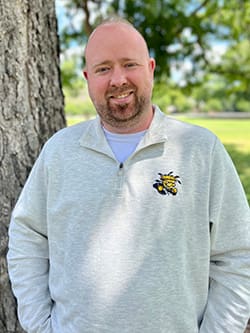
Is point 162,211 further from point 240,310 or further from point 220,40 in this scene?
point 220,40

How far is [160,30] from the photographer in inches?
326

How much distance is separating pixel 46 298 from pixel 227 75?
33.8 feet

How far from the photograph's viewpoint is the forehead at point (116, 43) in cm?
147

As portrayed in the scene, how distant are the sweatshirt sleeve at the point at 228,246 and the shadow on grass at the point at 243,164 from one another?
19.9 ft

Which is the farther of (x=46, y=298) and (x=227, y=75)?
(x=227, y=75)

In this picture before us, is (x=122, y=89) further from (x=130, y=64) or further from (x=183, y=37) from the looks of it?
(x=183, y=37)

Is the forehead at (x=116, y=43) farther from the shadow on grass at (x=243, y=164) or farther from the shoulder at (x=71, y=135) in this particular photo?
the shadow on grass at (x=243, y=164)

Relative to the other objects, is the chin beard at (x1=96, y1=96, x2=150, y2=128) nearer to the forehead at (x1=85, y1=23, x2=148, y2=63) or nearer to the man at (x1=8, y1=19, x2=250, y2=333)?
the man at (x1=8, y1=19, x2=250, y2=333)

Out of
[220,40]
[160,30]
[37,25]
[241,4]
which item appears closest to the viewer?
[37,25]

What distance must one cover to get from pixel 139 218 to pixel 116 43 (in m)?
0.58

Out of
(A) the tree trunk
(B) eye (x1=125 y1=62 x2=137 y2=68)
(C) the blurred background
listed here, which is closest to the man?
(B) eye (x1=125 y1=62 x2=137 y2=68)

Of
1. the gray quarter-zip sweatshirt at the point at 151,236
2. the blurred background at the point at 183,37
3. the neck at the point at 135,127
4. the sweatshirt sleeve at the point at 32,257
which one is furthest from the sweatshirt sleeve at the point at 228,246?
the blurred background at the point at 183,37

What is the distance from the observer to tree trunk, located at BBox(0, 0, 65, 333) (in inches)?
78.8

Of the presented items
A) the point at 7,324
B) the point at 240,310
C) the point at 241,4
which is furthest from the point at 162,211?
the point at 241,4
